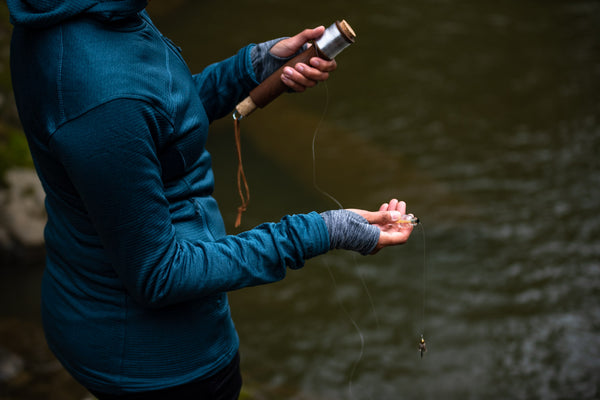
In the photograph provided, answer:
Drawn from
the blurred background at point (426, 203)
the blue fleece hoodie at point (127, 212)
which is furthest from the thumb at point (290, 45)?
the blurred background at point (426, 203)

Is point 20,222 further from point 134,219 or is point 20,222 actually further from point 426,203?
point 134,219

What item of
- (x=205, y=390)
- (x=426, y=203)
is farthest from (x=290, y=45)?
(x=426, y=203)

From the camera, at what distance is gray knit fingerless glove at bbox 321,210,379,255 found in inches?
51.2

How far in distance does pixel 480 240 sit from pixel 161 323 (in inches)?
158

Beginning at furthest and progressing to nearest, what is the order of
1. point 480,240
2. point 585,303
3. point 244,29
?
1. point 244,29
2. point 480,240
3. point 585,303

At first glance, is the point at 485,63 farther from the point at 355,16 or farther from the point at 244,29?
the point at 244,29

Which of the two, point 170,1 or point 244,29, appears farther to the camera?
point 170,1

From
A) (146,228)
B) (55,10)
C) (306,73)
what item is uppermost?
(55,10)

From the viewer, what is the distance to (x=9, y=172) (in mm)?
4586

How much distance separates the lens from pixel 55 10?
1.03 metres

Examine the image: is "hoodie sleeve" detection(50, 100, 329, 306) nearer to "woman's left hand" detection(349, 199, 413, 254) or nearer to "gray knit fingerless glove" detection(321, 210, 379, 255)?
"gray knit fingerless glove" detection(321, 210, 379, 255)

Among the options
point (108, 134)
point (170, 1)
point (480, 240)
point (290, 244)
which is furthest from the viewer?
point (170, 1)

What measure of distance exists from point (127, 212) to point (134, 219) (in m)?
0.02

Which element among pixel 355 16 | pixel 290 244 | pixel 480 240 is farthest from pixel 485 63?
pixel 290 244
